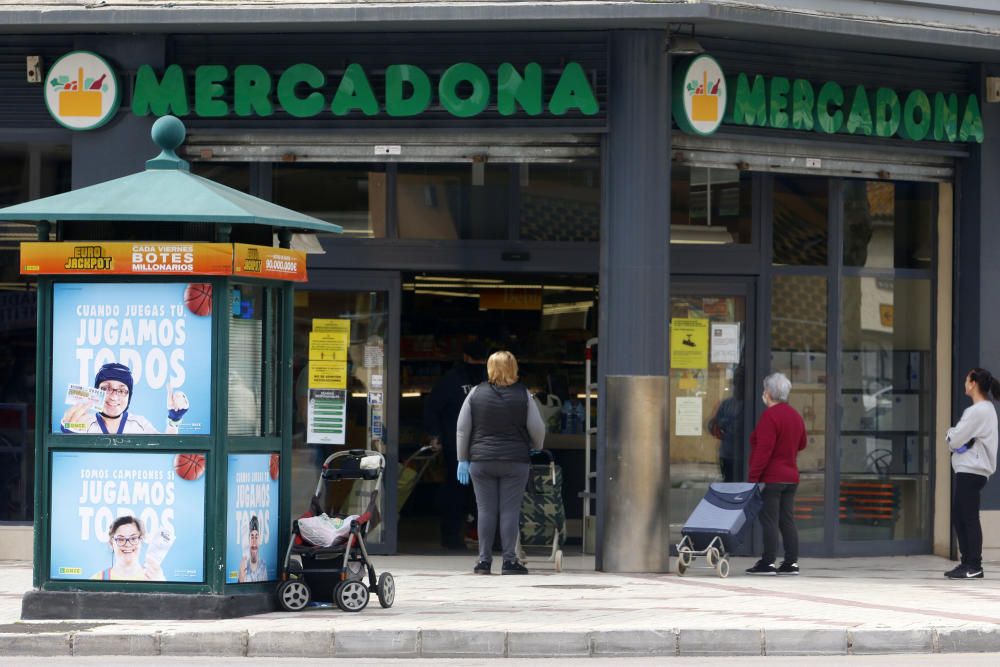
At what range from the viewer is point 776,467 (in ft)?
46.8

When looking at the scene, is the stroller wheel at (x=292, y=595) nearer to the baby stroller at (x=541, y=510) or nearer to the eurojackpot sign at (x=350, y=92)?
the baby stroller at (x=541, y=510)

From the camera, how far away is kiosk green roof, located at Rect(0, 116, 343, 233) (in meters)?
10.4

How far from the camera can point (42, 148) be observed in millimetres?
15180

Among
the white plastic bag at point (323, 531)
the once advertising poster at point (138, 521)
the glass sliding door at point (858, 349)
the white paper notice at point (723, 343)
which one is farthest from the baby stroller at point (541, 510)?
the once advertising poster at point (138, 521)

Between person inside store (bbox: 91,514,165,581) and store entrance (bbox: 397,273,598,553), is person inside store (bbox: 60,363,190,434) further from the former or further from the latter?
store entrance (bbox: 397,273,598,553)

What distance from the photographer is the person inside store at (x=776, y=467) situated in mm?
14227

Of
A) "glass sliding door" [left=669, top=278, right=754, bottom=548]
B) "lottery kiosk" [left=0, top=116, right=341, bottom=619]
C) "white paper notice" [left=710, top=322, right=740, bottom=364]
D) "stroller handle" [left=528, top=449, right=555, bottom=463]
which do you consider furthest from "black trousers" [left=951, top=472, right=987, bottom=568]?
"lottery kiosk" [left=0, top=116, right=341, bottom=619]

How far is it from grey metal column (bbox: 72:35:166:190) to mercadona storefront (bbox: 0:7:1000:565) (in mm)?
22

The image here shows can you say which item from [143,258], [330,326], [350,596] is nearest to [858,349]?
[330,326]

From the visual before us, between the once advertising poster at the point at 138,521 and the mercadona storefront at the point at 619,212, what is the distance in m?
4.31

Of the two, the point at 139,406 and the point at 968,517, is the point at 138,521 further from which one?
the point at 968,517

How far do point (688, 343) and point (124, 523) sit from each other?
672 cm

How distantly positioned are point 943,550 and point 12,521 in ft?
29.2

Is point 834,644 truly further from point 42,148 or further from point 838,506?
point 42,148
